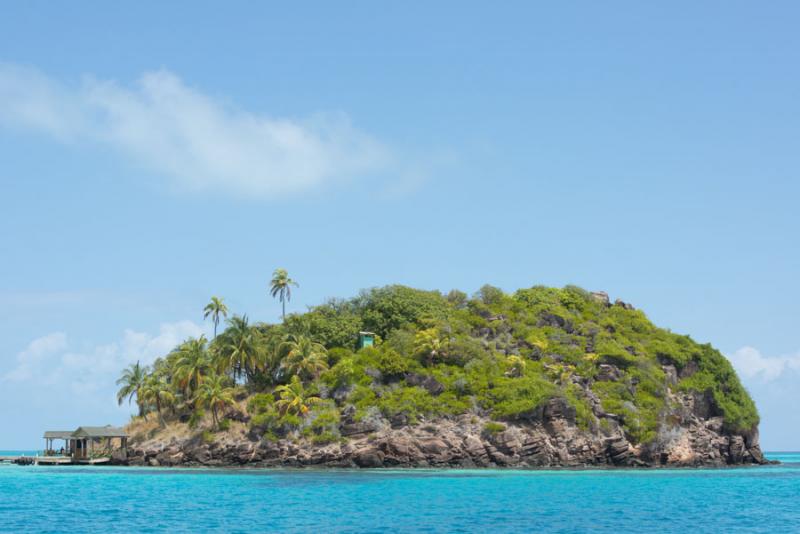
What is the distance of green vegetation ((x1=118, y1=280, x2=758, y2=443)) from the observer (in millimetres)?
86000

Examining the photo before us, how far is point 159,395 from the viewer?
311ft

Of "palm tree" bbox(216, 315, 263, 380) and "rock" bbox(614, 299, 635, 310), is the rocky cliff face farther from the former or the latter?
"rock" bbox(614, 299, 635, 310)

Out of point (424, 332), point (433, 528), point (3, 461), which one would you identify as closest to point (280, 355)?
point (424, 332)

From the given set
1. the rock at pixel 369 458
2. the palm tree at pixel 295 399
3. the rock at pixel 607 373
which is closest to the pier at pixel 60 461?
the palm tree at pixel 295 399

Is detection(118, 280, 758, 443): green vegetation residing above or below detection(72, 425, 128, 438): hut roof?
above

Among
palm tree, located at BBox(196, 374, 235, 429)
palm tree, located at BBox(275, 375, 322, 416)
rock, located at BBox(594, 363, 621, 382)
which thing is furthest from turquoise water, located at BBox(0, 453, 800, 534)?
rock, located at BBox(594, 363, 621, 382)

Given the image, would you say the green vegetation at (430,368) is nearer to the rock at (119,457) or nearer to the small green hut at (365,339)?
the small green hut at (365,339)

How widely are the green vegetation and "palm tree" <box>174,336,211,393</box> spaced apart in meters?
0.18

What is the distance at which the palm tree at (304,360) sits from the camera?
299 ft

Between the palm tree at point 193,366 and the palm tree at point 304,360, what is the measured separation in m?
10.5

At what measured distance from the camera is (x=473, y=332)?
101000 mm

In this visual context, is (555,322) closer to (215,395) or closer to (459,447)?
(459,447)

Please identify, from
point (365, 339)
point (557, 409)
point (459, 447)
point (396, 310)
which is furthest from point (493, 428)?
Result: point (396, 310)

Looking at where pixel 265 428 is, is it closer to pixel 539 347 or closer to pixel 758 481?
pixel 539 347
